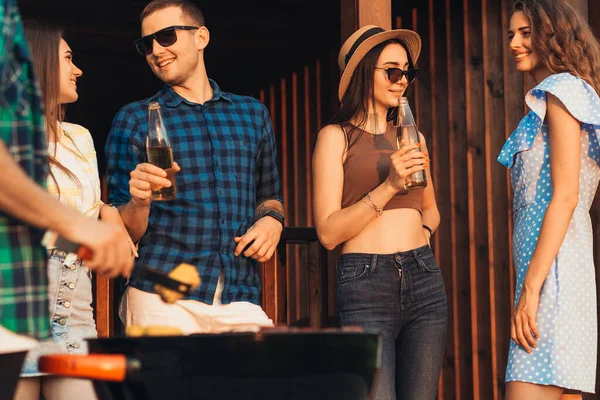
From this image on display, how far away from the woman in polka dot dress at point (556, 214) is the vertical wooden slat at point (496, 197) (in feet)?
7.91

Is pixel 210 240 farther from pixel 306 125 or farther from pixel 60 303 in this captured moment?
pixel 306 125

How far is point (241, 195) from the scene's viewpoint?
133 inches

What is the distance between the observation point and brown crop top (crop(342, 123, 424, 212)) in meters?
3.50

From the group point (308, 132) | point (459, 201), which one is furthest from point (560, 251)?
point (308, 132)

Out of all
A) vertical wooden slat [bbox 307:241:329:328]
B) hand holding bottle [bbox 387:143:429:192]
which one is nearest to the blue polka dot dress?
hand holding bottle [bbox 387:143:429:192]

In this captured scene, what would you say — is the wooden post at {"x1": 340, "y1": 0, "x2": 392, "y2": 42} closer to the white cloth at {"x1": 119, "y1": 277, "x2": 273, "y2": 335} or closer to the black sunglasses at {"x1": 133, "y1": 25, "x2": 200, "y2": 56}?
the black sunglasses at {"x1": 133, "y1": 25, "x2": 200, "y2": 56}

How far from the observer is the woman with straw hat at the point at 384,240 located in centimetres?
332

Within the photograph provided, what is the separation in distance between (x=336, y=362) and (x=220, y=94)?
184 centimetres

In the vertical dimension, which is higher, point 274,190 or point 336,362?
A: point 274,190

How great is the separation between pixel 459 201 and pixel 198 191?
9.61 feet

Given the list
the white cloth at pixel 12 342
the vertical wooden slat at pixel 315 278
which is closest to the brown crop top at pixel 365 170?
the vertical wooden slat at pixel 315 278

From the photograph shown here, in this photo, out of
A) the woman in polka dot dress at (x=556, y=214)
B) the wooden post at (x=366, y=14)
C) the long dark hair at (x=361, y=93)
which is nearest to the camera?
the woman in polka dot dress at (x=556, y=214)

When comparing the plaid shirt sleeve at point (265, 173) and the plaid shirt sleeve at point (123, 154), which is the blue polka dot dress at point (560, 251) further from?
the plaid shirt sleeve at point (123, 154)

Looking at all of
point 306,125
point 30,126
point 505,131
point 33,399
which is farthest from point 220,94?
point 306,125
